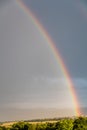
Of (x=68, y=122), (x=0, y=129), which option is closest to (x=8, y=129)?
(x=0, y=129)

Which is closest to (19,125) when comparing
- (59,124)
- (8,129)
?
(8,129)

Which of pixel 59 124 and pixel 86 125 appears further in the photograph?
pixel 86 125

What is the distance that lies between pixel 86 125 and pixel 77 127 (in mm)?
2215

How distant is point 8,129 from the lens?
75.6 metres

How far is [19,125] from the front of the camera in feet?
251

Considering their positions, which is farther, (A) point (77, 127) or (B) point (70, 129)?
(A) point (77, 127)

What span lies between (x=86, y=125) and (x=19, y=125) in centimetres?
1469

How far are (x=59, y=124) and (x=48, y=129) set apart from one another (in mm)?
3310

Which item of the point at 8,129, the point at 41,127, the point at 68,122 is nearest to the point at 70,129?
the point at 68,122

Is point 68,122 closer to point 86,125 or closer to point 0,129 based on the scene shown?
point 86,125

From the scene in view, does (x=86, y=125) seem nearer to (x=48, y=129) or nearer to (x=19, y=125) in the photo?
(x=48, y=129)

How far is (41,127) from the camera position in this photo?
7612cm

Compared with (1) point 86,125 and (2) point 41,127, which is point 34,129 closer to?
(2) point 41,127

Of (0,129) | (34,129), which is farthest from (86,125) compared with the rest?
(0,129)
